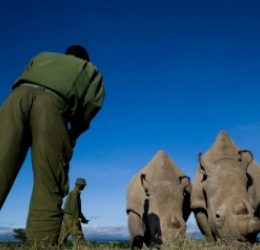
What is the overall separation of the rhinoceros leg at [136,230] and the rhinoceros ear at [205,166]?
2.19 metres

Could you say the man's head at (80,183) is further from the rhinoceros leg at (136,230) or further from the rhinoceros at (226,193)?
the rhinoceros at (226,193)

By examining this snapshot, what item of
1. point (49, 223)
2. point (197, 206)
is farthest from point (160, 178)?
point (49, 223)

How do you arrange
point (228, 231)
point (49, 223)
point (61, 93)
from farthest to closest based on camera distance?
point (228, 231) < point (61, 93) < point (49, 223)

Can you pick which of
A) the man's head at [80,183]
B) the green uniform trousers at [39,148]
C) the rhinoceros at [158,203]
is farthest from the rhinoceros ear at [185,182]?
the green uniform trousers at [39,148]

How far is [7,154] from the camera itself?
5.62 m

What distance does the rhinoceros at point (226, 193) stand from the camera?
10.8 metres

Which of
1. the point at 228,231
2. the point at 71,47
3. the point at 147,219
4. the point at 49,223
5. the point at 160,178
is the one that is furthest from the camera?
the point at 160,178

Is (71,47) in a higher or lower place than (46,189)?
higher

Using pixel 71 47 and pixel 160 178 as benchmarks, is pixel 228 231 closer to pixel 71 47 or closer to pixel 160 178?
pixel 160 178

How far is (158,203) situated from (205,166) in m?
1.52

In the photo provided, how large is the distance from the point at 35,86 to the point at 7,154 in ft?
2.85

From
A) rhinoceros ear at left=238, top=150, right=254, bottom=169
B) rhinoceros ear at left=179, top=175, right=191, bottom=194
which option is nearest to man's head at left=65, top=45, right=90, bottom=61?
rhinoceros ear at left=238, top=150, right=254, bottom=169

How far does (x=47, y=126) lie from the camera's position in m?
5.75

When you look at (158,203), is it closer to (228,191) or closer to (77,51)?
(228,191)
